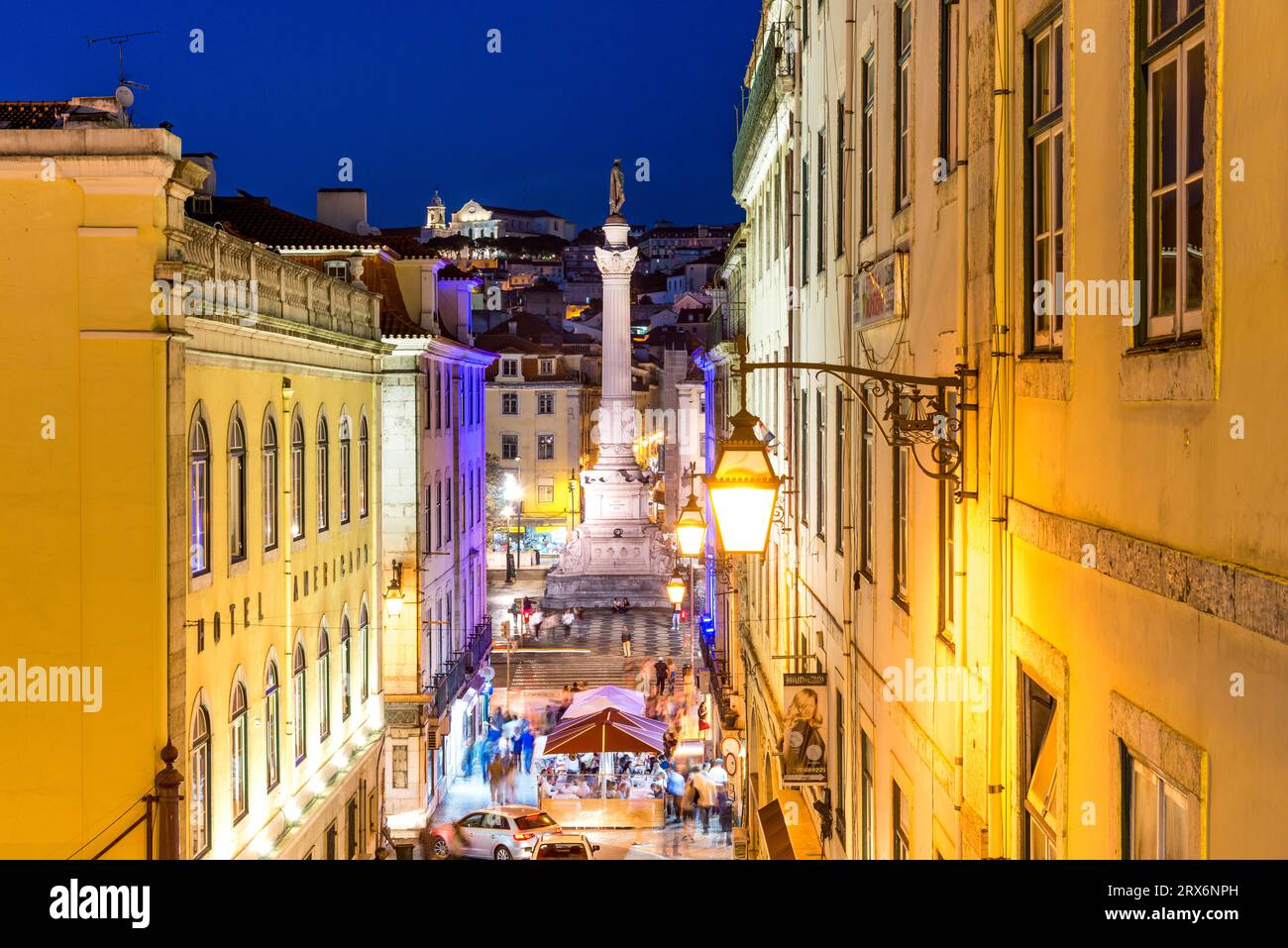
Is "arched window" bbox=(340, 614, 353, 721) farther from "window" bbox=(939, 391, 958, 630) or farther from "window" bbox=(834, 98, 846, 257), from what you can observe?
"window" bbox=(939, 391, 958, 630)

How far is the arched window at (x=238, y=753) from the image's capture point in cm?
1820

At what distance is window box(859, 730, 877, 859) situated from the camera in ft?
38.9

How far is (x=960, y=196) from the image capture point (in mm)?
7816

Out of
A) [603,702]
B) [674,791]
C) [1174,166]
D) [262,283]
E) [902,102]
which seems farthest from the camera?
[674,791]

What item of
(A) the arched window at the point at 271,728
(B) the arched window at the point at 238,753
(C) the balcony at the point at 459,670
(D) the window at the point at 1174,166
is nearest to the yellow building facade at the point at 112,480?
(B) the arched window at the point at 238,753

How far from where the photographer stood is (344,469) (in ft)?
84.1

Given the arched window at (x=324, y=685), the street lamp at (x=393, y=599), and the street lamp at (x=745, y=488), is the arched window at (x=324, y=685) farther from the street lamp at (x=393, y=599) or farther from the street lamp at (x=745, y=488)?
the street lamp at (x=745, y=488)

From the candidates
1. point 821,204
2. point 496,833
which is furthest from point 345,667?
point 821,204

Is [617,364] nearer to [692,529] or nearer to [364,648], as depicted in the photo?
[364,648]

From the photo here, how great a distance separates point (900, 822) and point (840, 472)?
15.3ft

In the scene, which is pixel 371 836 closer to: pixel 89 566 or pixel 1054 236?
pixel 89 566

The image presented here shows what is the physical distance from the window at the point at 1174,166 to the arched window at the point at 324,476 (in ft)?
65.2

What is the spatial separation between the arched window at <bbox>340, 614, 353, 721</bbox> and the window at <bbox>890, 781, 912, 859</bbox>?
1572 cm
